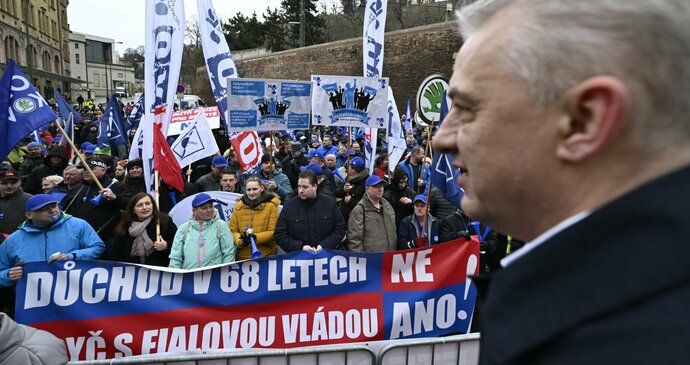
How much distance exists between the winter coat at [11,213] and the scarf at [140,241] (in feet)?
6.68

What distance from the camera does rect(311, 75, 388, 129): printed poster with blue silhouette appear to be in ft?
28.1

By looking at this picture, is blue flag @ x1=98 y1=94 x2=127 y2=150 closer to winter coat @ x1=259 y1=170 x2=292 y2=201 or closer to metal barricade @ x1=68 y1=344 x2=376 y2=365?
winter coat @ x1=259 y1=170 x2=292 y2=201

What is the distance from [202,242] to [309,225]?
116cm

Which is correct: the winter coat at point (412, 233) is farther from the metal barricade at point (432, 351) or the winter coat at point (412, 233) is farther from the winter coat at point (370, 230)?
the metal barricade at point (432, 351)

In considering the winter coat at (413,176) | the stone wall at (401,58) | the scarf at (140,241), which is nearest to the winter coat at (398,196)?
the winter coat at (413,176)

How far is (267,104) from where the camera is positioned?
322 inches

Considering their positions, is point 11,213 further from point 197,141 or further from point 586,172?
point 586,172

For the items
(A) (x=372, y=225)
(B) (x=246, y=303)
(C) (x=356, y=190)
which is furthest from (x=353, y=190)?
(B) (x=246, y=303)

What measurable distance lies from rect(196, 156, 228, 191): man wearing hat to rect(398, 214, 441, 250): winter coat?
323cm

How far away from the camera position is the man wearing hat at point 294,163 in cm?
1061

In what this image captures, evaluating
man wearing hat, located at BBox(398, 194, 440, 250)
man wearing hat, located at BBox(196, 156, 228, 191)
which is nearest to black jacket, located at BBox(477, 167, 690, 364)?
man wearing hat, located at BBox(398, 194, 440, 250)

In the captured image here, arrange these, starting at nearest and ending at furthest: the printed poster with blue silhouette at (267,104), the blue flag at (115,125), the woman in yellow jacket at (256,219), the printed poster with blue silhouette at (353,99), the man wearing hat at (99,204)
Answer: the woman in yellow jacket at (256,219)
the man wearing hat at (99,204)
the printed poster with blue silhouette at (267,104)
the printed poster with blue silhouette at (353,99)
the blue flag at (115,125)

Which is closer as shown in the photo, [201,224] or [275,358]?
[275,358]

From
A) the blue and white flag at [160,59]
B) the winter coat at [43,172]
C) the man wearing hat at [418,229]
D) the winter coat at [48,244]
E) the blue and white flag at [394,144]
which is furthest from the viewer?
the blue and white flag at [394,144]
